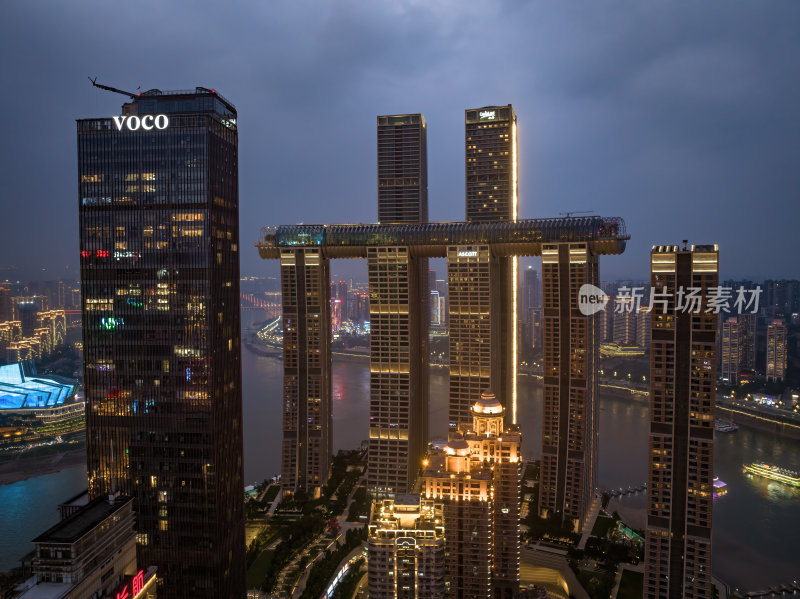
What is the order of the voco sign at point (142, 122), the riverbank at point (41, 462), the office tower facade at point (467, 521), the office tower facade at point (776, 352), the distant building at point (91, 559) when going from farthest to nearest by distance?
the office tower facade at point (776, 352)
the riverbank at point (41, 462)
the office tower facade at point (467, 521)
the voco sign at point (142, 122)
the distant building at point (91, 559)

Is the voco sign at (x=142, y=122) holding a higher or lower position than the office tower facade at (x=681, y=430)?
higher

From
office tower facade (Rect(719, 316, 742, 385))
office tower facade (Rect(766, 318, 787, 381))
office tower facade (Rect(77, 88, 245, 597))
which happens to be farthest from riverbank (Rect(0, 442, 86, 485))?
office tower facade (Rect(766, 318, 787, 381))

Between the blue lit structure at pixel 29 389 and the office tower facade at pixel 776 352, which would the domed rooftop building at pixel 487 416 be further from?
the office tower facade at pixel 776 352

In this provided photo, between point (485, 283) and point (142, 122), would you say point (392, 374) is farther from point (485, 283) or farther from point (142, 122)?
point (142, 122)

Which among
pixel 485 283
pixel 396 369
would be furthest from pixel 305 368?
pixel 485 283

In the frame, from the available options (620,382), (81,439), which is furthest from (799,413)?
(81,439)

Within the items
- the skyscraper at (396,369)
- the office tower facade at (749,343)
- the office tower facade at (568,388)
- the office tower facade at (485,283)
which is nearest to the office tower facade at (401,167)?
the skyscraper at (396,369)
